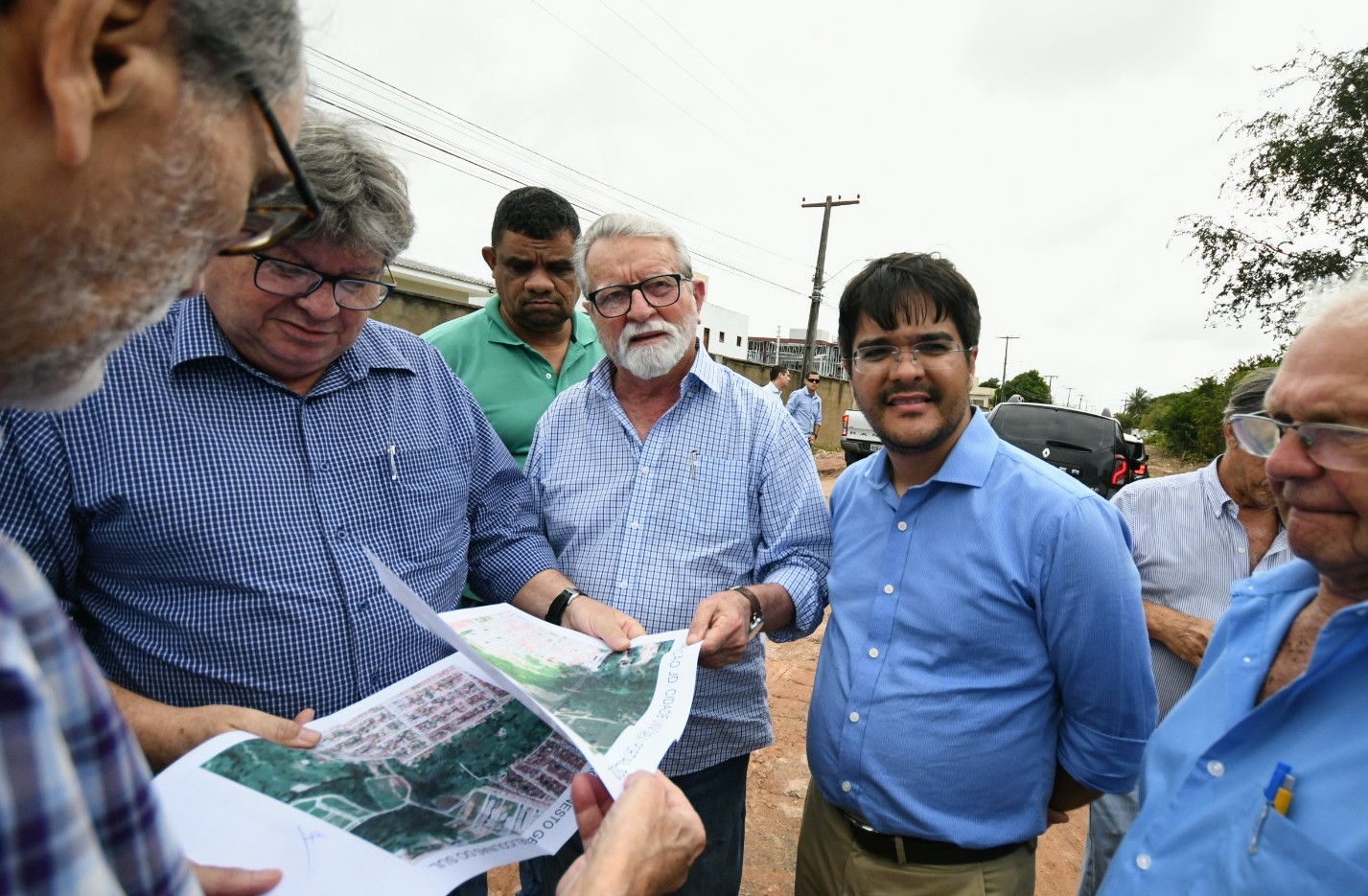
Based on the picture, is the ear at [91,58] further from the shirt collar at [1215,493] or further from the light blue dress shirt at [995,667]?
the shirt collar at [1215,493]

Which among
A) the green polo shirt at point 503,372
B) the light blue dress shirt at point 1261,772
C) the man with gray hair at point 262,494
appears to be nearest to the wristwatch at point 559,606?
the man with gray hair at point 262,494

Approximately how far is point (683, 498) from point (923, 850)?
112 centimetres

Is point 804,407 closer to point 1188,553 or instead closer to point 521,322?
point 521,322

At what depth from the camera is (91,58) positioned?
59cm

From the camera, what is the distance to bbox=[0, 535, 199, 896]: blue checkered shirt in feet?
1.49

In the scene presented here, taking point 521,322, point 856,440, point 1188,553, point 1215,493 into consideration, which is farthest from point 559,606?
point 856,440

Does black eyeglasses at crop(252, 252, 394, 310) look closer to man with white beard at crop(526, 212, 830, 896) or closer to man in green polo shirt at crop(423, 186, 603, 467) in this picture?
man with white beard at crop(526, 212, 830, 896)

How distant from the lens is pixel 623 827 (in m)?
1.12

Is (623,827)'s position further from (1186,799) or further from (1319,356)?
(1319,356)

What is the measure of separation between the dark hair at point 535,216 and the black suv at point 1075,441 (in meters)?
7.96

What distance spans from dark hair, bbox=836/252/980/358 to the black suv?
805cm

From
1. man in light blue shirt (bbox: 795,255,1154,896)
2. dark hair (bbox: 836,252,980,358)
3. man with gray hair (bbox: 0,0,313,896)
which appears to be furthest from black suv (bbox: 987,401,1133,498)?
man with gray hair (bbox: 0,0,313,896)

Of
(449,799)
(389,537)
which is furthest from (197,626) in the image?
(449,799)

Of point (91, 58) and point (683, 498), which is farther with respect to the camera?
point (683, 498)
